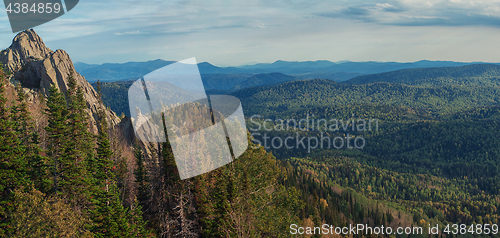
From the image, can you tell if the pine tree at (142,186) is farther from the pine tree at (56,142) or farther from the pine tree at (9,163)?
the pine tree at (9,163)

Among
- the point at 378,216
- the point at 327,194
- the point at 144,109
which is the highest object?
the point at 144,109

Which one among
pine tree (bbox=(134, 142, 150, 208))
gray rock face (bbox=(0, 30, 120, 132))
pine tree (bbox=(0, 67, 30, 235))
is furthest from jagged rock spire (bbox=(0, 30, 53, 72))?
pine tree (bbox=(0, 67, 30, 235))

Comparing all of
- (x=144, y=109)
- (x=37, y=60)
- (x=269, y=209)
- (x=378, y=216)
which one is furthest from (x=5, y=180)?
(x=378, y=216)

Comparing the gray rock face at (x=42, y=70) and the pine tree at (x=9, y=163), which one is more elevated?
the gray rock face at (x=42, y=70)

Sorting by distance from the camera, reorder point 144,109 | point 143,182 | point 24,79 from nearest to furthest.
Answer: point 144,109
point 143,182
point 24,79

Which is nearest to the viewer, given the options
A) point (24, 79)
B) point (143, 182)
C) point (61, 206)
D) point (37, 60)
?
point (61, 206)

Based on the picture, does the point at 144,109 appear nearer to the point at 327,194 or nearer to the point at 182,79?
the point at 182,79

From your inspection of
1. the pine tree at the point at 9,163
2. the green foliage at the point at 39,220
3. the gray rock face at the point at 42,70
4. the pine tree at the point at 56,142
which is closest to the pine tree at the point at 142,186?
the pine tree at the point at 56,142

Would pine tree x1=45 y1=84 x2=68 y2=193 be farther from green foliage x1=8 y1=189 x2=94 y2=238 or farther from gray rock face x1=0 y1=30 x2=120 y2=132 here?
gray rock face x1=0 y1=30 x2=120 y2=132
